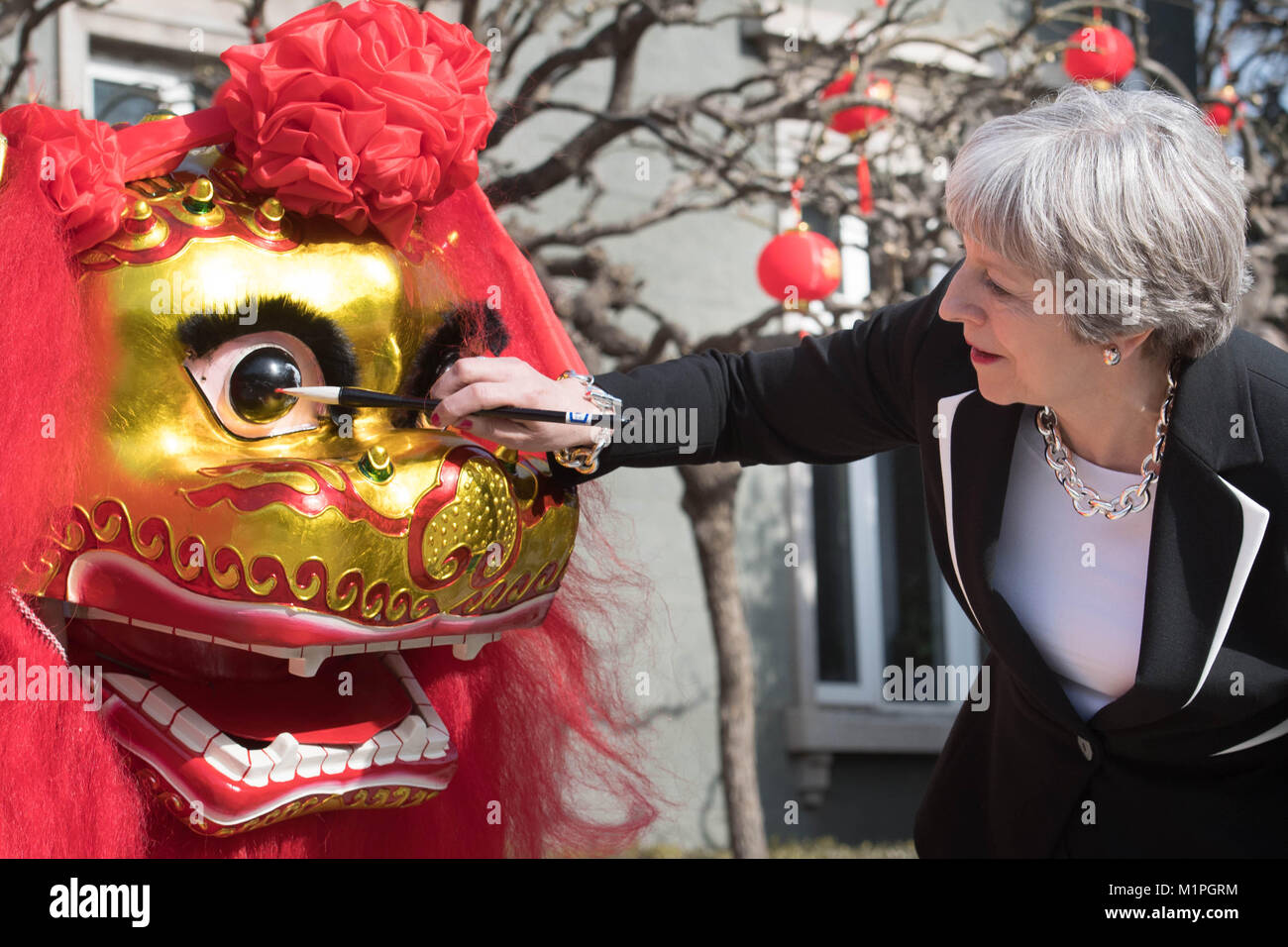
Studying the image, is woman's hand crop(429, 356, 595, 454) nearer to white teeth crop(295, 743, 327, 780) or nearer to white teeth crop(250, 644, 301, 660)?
white teeth crop(250, 644, 301, 660)

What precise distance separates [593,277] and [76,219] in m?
3.12

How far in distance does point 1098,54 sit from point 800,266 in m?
1.43

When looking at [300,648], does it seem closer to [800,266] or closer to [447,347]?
[447,347]

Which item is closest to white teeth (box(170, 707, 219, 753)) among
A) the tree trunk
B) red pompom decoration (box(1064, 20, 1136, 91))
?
the tree trunk

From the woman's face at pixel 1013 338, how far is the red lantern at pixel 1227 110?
13.8 feet

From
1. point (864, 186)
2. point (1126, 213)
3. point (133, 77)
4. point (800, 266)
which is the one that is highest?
point (133, 77)

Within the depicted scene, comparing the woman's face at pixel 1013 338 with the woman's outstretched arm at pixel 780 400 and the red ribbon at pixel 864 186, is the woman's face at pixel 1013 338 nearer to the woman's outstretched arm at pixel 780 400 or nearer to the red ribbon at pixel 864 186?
the woman's outstretched arm at pixel 780 400

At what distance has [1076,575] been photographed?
1.84 meters

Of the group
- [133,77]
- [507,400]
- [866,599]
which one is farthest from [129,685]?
[866,599]

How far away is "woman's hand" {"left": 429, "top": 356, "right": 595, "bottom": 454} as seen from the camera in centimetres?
177

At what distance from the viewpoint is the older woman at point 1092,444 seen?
1661 mm

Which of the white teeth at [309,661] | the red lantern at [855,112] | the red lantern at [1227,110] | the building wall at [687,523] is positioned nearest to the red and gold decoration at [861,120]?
the red lantern at [855,112]

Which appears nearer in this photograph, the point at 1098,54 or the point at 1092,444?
the point at 1092,444

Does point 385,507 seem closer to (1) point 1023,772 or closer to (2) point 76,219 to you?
(2) point 76,219
